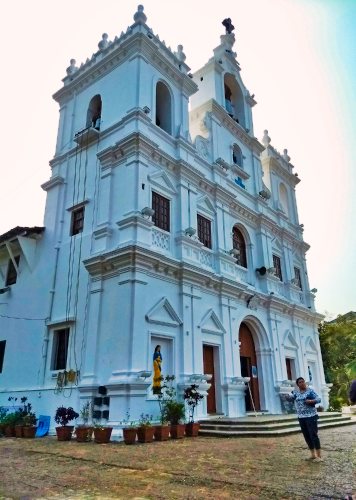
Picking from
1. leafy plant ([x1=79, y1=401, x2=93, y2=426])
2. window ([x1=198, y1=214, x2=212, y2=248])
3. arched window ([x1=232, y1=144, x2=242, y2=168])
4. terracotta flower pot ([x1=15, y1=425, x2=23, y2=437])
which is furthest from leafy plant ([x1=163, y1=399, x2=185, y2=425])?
arched window ([x1=232, y1=144, x2=242, y2=168])

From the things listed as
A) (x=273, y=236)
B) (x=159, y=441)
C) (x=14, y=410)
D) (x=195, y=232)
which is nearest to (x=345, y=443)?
(x=159, y=441)

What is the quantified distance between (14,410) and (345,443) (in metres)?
10.1

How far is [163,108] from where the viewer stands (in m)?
16.7

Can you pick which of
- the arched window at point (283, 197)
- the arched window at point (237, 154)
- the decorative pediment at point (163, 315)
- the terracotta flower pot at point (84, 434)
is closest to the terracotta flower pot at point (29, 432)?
the terracotta flower pot at point (84, 434)

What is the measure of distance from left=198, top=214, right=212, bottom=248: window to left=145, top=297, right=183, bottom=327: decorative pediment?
3.79 metres

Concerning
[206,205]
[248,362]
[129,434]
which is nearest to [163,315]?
[129,434]

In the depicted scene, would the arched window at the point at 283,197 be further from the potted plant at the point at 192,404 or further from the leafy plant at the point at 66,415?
the leafy plant at the point at 66,415

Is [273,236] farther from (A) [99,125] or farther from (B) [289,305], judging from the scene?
(A) [99,125]

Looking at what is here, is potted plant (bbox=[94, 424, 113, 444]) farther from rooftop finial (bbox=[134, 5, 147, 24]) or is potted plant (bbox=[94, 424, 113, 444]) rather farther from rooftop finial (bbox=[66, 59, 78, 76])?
rooftop finial (bbox=[66, 59, 78, 76])

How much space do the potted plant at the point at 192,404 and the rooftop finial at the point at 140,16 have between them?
43.7 feet

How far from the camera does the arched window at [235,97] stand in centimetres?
2158

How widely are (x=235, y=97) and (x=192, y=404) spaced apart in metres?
17.1

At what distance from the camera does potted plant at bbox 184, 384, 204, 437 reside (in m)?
10.8

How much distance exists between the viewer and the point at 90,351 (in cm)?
1159
